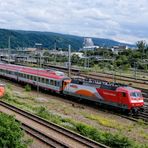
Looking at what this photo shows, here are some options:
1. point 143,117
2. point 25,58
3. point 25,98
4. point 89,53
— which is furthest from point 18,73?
point 89,53

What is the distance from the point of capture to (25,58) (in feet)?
391

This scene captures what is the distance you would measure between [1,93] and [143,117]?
55.2 ft

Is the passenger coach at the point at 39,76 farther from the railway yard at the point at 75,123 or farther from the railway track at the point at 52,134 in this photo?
the railway track at the point at 52,134

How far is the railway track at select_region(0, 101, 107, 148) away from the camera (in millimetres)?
21219

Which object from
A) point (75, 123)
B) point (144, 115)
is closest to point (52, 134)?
point (75, 123)

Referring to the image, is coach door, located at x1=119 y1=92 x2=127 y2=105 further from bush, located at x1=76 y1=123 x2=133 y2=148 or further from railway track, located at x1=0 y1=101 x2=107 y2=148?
bush, located at x1=76 y1=123 x2=133 y2=148

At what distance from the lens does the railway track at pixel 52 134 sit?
69.6 feet

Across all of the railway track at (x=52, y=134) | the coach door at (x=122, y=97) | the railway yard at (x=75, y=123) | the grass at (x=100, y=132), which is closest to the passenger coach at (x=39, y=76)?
the railway yard at (x=75, y=123)

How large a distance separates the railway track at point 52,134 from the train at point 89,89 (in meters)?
12.4

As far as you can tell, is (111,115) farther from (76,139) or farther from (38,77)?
(38,77)

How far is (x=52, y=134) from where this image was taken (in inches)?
945

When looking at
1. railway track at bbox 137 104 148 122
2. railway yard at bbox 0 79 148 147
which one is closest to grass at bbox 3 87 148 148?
railway yard at bbox 0 79 148 147

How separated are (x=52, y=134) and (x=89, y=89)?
2050 centimetres

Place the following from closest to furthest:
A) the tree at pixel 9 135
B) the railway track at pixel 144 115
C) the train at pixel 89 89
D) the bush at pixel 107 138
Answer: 1. the tree at pixel 9 135
2. the bush at pixel 107 138
3. the railway track at pixel 144 115
4. the train at pixel 89 89
